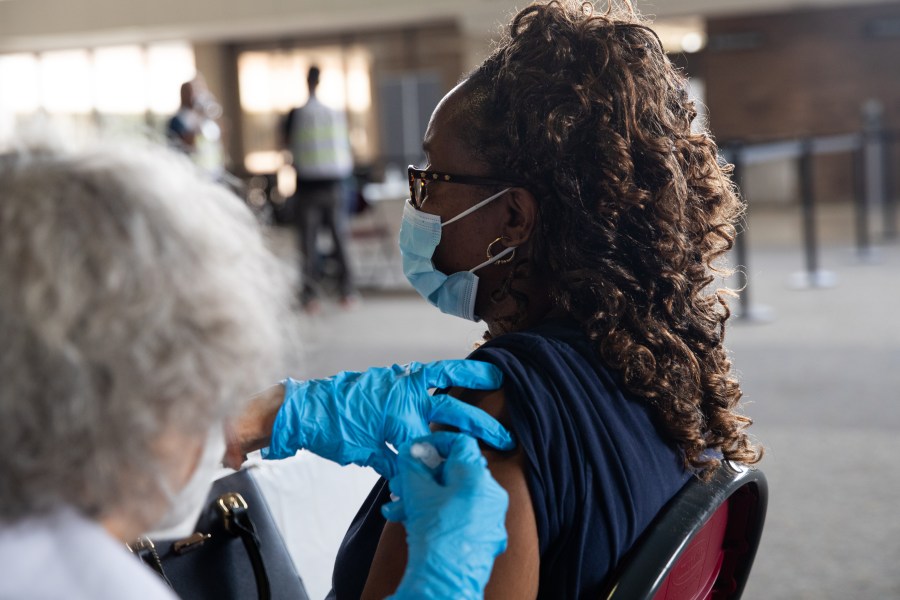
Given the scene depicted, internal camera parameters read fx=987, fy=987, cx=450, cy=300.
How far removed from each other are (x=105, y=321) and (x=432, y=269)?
742 mm

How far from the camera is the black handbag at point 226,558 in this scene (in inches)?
46.3

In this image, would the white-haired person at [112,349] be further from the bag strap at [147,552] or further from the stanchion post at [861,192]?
the stanchion post at [861,192]

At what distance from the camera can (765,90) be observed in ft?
48.8

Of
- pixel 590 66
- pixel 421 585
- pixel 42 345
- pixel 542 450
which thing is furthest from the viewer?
pixel 590 66

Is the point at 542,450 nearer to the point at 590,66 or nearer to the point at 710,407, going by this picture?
the point at 710,407

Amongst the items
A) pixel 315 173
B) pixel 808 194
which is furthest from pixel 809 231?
pixel 315 173

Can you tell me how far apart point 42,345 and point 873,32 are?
1557cm

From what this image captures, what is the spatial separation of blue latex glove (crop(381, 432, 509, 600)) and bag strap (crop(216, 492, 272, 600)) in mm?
414

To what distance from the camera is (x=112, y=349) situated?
0.55m

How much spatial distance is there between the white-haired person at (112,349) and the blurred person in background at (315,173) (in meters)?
6.21

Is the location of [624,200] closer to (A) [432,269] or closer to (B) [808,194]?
(A) [432,269]

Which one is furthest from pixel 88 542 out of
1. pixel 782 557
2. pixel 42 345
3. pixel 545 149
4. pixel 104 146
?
pixel 782 557

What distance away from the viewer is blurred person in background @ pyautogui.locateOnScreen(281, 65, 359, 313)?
6.84 m

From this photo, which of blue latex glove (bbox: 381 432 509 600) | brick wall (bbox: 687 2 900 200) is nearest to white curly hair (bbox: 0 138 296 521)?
blue latex glove (bbox: 381 432 509 600)
